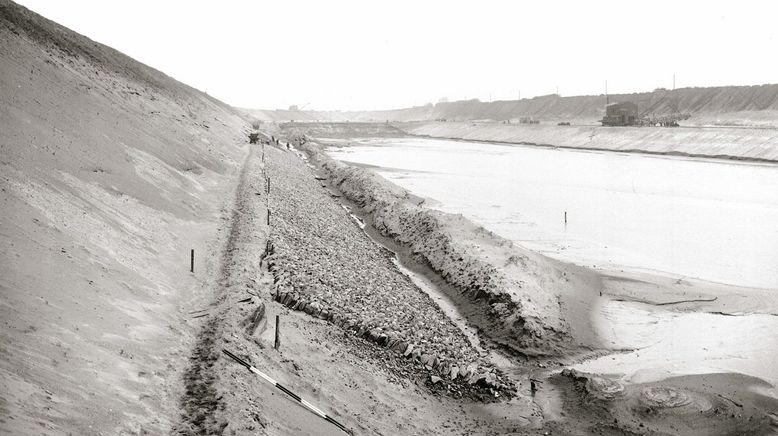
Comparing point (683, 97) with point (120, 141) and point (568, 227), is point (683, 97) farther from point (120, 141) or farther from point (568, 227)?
point (120, 141)

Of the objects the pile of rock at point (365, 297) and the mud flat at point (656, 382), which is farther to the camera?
the pile of rock at point (365, 297)

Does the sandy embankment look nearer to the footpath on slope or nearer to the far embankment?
the far embankment

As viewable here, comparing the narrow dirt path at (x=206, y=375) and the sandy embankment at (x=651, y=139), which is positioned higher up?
the sandy embankment at (x=651, y=139)

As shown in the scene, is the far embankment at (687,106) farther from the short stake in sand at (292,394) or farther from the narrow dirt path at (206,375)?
the short stake in sand at (292,394)

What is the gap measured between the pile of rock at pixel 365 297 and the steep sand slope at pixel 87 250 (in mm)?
3354

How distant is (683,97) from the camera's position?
12175 centimetres

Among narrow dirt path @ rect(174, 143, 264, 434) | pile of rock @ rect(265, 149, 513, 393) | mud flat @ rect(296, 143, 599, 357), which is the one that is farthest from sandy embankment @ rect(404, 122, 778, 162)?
narrow dirt path @ rect(174, 143, 264, 434)

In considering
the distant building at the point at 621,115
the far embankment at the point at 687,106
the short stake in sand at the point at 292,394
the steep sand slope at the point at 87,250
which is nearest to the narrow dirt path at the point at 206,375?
the steep sand slope at the point at 87,250

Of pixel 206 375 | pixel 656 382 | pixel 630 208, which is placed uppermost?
pixel 206 375

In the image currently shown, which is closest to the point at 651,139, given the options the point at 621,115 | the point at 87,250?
the point at 621,115

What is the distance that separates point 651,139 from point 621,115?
18848mm

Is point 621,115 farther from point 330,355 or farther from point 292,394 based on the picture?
point 292,394

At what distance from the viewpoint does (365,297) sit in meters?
19.1

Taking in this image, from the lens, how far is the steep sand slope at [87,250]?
9.42 m
